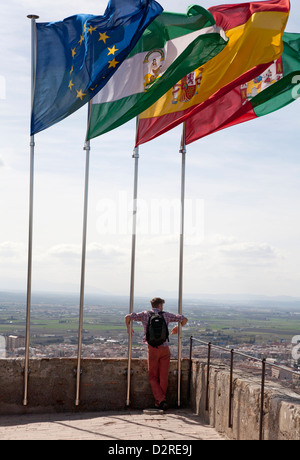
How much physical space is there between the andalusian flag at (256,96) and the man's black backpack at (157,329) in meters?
3.37

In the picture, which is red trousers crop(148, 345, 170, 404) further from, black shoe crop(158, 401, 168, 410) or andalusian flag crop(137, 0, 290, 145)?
andalusian flag crop(137, 0, 290, 145)

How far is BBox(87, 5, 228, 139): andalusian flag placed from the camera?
10227 millimetres

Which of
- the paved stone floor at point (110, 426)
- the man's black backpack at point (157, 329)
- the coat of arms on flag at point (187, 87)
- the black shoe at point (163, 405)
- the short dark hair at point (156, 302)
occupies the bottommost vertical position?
the paved stone floor at point (110, 426)

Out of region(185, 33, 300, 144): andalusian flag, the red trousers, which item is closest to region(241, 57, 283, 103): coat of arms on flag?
region(185, 33, 300, 144): andalusian flag

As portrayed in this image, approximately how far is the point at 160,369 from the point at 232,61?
5099mm

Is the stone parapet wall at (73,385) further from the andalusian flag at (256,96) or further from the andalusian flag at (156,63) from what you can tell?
the andalusian flag at (256,96)

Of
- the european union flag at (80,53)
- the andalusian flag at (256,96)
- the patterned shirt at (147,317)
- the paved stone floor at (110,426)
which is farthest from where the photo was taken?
the andalusian flag at (256,96)

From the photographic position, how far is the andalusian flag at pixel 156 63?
10227 mm

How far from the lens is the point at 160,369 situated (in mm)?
10461

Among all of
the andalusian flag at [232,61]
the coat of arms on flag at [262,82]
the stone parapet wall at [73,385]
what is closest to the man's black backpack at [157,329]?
the stone parapet wall at [73,385]

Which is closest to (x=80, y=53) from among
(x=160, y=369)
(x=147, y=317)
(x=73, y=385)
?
(x=147, y=317)

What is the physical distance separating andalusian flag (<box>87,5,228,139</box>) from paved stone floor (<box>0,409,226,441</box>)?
454 centimetres
